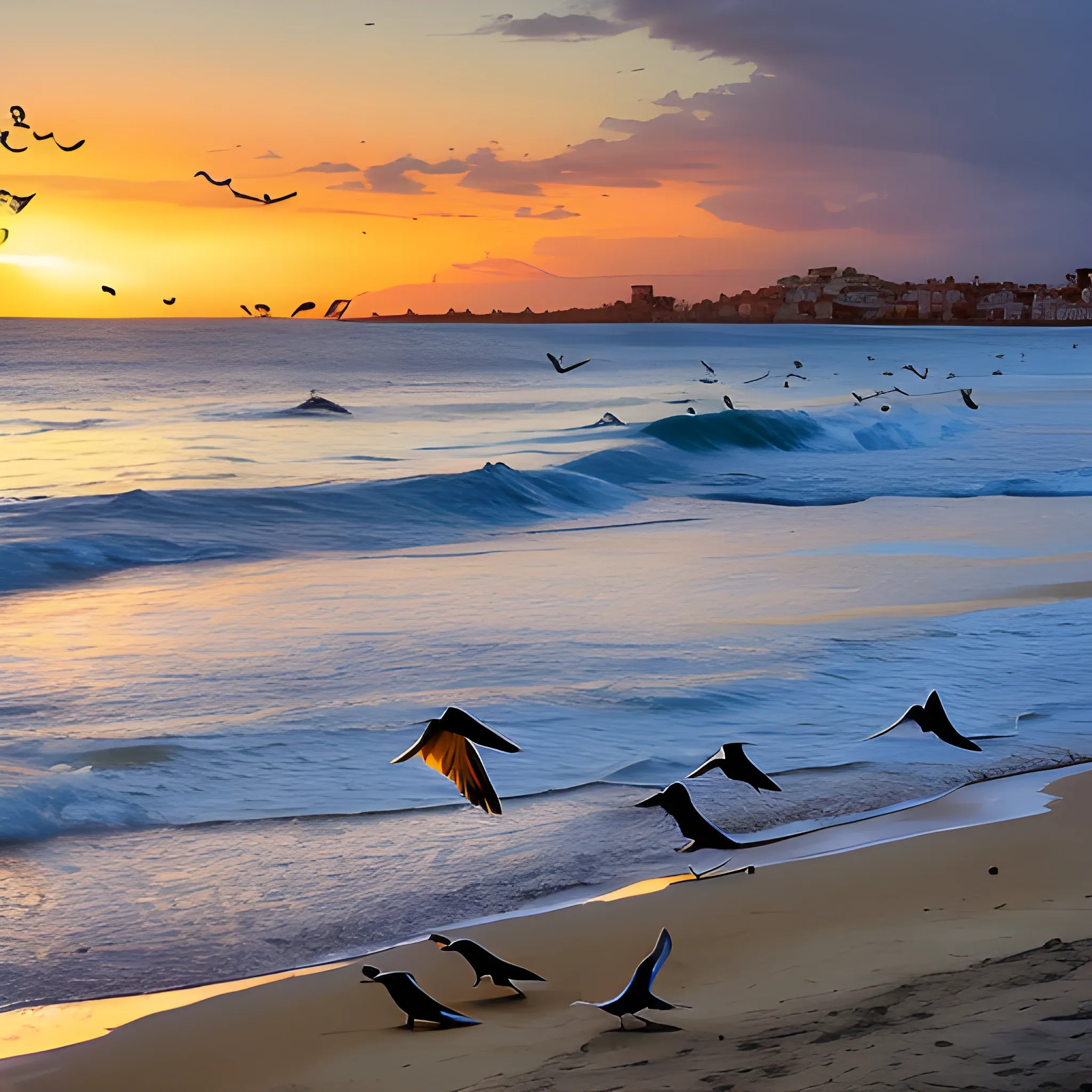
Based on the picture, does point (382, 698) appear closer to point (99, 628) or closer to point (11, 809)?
point (11, 809)

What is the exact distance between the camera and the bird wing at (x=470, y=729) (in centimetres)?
459

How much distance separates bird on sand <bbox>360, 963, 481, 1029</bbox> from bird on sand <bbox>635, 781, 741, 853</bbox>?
61.4 inches

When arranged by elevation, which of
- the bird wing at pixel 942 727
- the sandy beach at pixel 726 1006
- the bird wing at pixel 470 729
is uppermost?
the bird wing at pixel 470 729

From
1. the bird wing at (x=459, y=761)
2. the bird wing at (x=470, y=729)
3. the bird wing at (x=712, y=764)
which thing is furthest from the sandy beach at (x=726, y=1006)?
the bird wing at (x=459, y=761)

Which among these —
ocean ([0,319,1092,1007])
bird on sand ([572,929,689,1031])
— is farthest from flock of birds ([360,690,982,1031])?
ocean ([0,319,1092,1007])

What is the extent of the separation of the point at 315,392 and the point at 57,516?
38.5 m

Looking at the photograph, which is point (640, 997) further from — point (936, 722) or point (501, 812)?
point (936, 722)

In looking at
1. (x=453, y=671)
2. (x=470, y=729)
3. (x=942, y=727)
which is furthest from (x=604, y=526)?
(x=470, y=729)

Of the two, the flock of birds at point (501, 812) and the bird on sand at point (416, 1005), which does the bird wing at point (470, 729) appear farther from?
the bird on sand at point (416, 1005)

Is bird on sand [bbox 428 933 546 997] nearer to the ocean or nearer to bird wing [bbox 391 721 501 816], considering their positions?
the ocean

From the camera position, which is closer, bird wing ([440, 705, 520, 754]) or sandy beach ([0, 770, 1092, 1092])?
sandy beach ([0, 770, 1092, 1092])

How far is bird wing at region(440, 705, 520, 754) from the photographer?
459 centimetres

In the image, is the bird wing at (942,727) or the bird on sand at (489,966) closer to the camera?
the bird on sand at (489,966)

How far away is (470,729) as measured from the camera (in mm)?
4758
